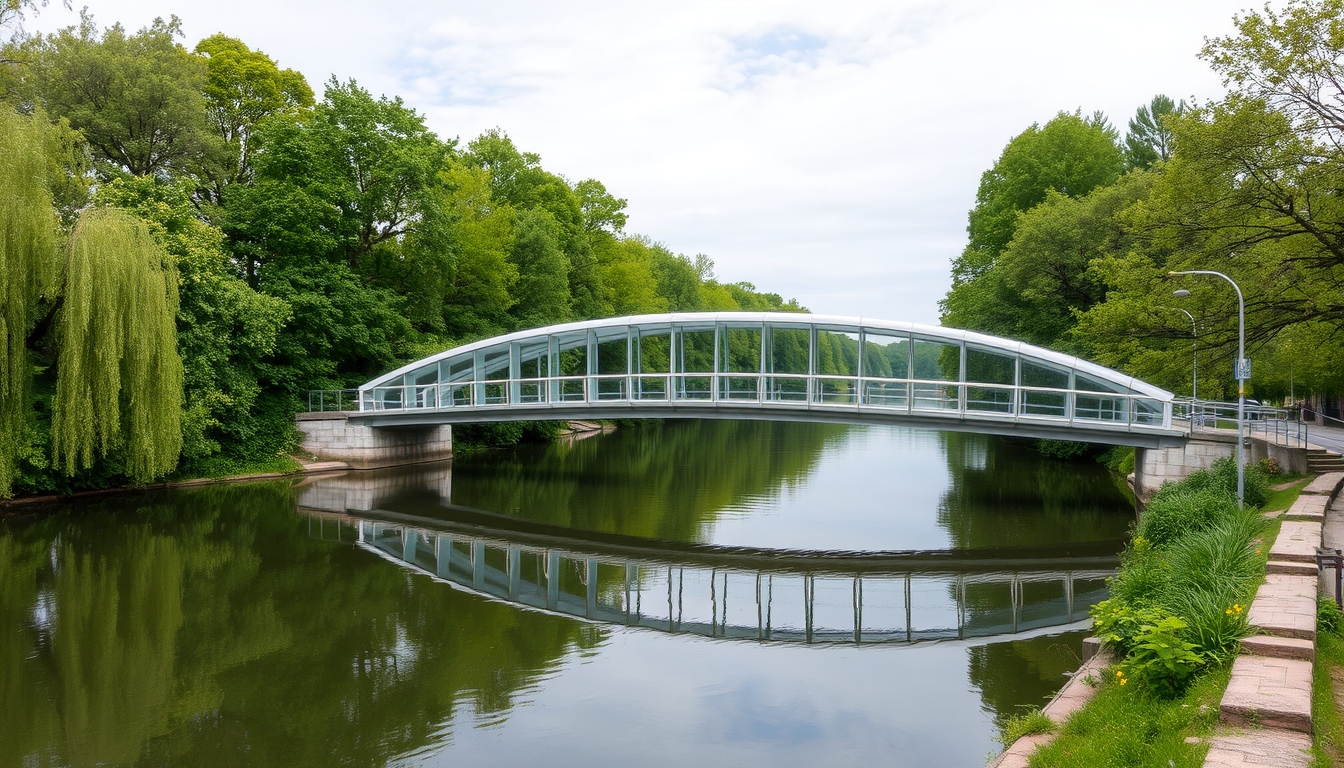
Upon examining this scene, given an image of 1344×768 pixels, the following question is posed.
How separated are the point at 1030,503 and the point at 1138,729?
18.5 meters

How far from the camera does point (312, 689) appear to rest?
9984 millimetres

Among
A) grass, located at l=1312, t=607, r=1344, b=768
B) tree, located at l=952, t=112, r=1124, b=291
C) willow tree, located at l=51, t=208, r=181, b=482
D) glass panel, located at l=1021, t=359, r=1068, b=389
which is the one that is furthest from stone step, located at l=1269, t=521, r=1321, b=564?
tree, located at l=952, t=112, r=1124, b=291

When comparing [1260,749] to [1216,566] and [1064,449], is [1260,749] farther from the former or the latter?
[1064,449]

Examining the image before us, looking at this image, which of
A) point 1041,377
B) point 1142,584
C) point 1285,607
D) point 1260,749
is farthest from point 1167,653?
point 1041,377

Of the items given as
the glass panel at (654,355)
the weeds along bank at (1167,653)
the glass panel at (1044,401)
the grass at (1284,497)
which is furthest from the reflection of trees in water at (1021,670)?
the glass panel at (654,355)

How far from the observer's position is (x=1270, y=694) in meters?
6.25

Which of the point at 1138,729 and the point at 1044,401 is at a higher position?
the point at 1044,401

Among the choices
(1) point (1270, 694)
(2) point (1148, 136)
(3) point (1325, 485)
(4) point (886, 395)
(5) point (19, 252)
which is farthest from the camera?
(2) point (1148, 136)

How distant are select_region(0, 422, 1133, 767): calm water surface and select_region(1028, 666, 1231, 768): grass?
1433 millimetres

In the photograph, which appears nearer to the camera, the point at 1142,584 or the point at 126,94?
the point at 1142,584

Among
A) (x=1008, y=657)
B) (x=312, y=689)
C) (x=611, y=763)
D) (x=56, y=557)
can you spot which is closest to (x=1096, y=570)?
(x=1008, y=657)

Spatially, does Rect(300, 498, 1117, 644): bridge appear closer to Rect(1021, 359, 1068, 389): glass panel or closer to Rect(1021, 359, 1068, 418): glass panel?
Rect(1021, 359, 1068, 418): glass panel

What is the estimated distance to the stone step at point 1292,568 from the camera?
32.3 feet

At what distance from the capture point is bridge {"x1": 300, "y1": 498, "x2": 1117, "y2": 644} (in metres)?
13.0
